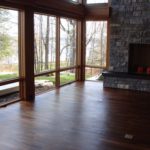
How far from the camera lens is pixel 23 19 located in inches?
230

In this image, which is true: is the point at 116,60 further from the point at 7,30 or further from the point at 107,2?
the point at 7,30

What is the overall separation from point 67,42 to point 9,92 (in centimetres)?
291

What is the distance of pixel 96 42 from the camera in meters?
8.48

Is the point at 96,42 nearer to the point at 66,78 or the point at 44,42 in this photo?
the point at 66,78

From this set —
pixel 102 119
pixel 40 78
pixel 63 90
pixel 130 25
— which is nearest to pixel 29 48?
pixel 40 78

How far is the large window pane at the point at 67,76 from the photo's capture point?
803cm

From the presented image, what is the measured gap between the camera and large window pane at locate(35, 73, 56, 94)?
6.87 metres

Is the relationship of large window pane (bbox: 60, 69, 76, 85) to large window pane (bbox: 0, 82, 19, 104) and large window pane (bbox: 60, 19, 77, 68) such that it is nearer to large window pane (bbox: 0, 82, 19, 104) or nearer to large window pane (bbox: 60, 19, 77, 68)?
large window pane (bbox: 60, 19, 77, 68)

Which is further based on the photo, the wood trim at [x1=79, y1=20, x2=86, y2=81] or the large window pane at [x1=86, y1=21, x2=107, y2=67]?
the wood trim at [x1=79, y1=20, x2=86, y2=81]

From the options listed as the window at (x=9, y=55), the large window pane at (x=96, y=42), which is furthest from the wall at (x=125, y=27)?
the window at (x=9, y=55)

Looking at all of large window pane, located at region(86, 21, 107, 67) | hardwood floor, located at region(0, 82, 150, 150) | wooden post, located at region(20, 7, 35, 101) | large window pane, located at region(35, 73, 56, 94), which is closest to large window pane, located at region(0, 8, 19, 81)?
wooden post, located at region(20, 7, 35, 101)

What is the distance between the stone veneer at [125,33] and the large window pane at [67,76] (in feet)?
4.17

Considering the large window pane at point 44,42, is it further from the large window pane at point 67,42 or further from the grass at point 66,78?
the grass at point 66,78

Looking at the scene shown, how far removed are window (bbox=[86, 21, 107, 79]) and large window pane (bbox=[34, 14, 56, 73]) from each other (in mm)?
1653
